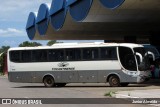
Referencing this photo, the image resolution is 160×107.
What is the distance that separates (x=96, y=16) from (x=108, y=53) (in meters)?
14.8

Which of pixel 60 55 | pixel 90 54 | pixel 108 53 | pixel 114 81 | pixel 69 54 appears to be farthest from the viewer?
pixel 60 55

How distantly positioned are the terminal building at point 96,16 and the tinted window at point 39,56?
5947 mm

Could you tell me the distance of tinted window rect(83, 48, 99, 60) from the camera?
29.0m

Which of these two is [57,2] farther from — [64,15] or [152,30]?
[152,30]

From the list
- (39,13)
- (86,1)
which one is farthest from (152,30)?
(86,1)

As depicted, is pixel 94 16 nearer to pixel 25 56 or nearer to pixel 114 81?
pixel 25 56

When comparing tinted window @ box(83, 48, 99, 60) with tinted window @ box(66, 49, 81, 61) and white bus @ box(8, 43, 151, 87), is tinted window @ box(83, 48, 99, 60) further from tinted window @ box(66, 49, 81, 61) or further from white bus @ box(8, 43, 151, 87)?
tinted window @ box(66, 49, 81, 61)

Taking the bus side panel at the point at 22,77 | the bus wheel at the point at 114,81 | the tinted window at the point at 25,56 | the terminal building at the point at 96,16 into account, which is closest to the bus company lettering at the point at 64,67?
the bus side panel at the point at 22,77

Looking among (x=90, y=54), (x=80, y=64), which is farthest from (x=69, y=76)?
(x=90, y=54)

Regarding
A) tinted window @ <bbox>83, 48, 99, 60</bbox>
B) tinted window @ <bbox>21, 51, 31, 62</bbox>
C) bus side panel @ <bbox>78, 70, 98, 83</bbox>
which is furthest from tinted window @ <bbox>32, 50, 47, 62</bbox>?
tinted window @ <bbox>83, 48, 99, 60</bbox>

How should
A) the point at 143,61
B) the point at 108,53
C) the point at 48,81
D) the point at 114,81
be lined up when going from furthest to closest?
the point at 48,81
the point at 108,53
the point at 114,81
the point at 143,61

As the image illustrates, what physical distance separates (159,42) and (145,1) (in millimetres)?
22257

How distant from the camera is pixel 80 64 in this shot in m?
29.4

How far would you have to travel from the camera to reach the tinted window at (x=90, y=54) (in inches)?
1140
